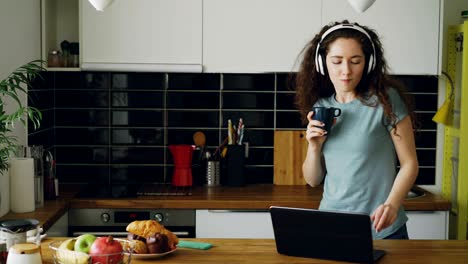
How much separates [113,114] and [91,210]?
74 centimetres

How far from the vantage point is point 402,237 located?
2750 mm

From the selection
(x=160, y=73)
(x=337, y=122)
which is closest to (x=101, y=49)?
(x=160, y=73)

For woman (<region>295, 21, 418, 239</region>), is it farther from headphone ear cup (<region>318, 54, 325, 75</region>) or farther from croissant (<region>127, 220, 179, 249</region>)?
croissant (<region>127, 220, 179, 249</region>)

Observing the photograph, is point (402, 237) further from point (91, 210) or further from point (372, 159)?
point (91, 210)

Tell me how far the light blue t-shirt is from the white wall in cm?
149

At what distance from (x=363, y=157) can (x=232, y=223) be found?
1207 millimetres

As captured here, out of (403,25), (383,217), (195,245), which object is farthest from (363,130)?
(403,25)

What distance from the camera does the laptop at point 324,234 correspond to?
2221mm

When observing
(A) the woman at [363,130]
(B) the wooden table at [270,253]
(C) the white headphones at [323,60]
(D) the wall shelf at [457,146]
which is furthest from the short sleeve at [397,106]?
(D) the wall shelf at [457,146]

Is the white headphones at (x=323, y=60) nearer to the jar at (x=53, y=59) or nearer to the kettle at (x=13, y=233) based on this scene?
Answer: the kettle at (x=13, y=233)

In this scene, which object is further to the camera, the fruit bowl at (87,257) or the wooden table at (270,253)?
the wooden table at (270,253)

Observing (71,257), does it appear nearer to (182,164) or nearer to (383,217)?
(383,217)

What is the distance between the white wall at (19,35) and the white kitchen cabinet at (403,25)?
58.5 inches

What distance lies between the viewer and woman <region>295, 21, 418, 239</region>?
2656mm
